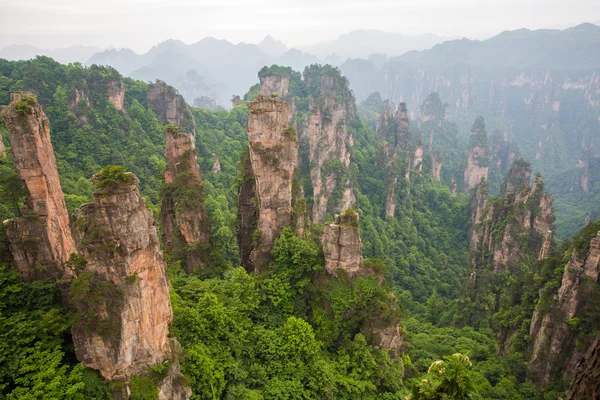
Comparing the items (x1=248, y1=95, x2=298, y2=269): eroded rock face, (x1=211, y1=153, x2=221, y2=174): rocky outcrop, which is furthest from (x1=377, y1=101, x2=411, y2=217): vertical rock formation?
(x1=248, y1=95, x2=298, y2=269): eroded rock face

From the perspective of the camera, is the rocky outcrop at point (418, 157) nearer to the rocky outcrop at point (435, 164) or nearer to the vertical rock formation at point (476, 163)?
the rocky outcrop at point (435, 164)

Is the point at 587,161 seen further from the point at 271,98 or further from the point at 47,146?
the point at 47,146

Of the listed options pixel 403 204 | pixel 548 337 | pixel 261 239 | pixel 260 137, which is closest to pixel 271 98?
pixel 260 137

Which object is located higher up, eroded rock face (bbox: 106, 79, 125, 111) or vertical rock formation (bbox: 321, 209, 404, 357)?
eroded rock face (bbox: 106, 79, 125, 111)

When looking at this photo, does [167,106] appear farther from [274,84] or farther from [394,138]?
[394,138]

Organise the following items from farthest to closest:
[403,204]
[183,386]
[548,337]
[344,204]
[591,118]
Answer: [591,118] → [403,204] → [344,204] → [548,337] → [183,386]

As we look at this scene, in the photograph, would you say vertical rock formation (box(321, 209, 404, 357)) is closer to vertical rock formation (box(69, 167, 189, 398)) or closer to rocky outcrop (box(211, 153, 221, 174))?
vertical rock formation (box(69, 167, 189, 398))

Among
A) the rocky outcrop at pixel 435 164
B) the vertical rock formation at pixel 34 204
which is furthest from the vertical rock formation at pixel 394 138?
the vertical rock formation at pixel 34 204
